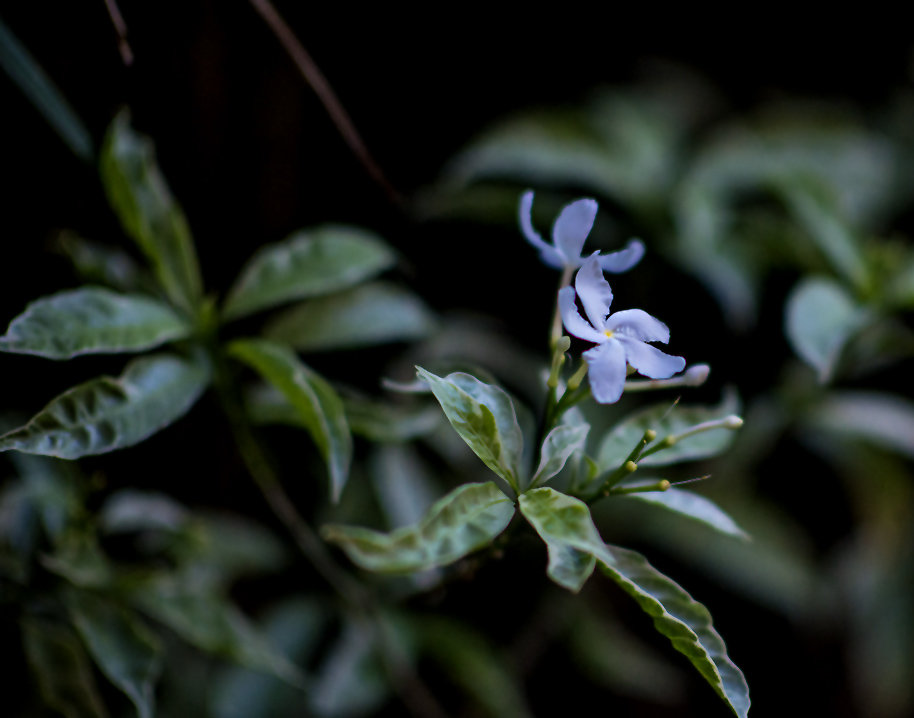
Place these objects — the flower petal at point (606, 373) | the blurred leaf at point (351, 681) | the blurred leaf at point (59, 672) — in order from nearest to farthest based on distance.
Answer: the flower petal at point (606, 373)
the blurred leaf at point (59, 672)
the blurred leaf at point (351, 681)

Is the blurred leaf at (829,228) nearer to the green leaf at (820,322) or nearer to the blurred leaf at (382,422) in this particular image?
the green leaf at (820,322)

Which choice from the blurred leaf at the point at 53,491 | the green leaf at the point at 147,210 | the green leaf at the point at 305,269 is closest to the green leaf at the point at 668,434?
the green leaf at the point at 305,269

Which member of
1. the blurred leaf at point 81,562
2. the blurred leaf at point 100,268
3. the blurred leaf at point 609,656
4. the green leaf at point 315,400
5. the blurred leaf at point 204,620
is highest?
the blurred leaf at point 100,268

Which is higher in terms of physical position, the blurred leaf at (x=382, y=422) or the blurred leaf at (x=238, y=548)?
the blurred leaf at (x=382, y=422)

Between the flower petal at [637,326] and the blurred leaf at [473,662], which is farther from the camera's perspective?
the blurred leaf at [473,662]

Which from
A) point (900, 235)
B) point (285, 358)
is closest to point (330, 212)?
point (285, 358)

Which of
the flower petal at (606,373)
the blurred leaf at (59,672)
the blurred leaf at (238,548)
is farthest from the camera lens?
the blurred leaf at (238,548)

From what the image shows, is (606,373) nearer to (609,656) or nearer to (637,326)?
(637,326)

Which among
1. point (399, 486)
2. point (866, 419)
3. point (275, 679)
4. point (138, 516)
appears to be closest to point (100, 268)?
point (138, 516)
